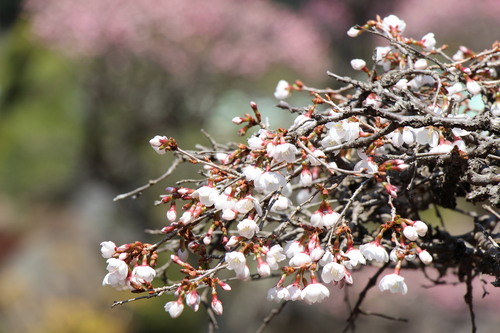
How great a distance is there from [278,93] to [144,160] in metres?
6.87

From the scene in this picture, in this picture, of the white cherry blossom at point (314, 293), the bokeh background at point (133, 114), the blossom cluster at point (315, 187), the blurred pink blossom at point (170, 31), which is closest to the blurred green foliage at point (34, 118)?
the bokeh background at point (133, 114)

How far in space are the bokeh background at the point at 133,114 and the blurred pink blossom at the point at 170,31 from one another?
0.02 m

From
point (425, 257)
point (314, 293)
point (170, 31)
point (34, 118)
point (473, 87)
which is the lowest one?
point (314, 293)

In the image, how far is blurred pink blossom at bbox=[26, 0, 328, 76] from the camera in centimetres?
745

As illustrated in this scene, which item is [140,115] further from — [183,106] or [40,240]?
[40,240]

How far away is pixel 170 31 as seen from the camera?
762 centimetres

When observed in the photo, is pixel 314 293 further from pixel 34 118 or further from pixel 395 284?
pixel 34 118

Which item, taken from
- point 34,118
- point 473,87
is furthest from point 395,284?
point 34,118

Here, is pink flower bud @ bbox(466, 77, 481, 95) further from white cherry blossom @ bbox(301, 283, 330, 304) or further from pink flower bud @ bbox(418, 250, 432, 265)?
white cherry blossom @ bbox(301, 283, 330, 304)

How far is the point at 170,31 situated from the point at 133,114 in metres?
1.15

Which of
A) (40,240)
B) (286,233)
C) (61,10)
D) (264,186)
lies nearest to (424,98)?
(286,233)

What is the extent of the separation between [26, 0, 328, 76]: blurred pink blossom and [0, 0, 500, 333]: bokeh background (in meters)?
0.02

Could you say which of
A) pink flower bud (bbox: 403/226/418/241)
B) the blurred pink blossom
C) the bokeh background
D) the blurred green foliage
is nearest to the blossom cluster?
pink flower bud (bbox: 403/226/418/241)

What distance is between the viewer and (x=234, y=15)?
314 inches
